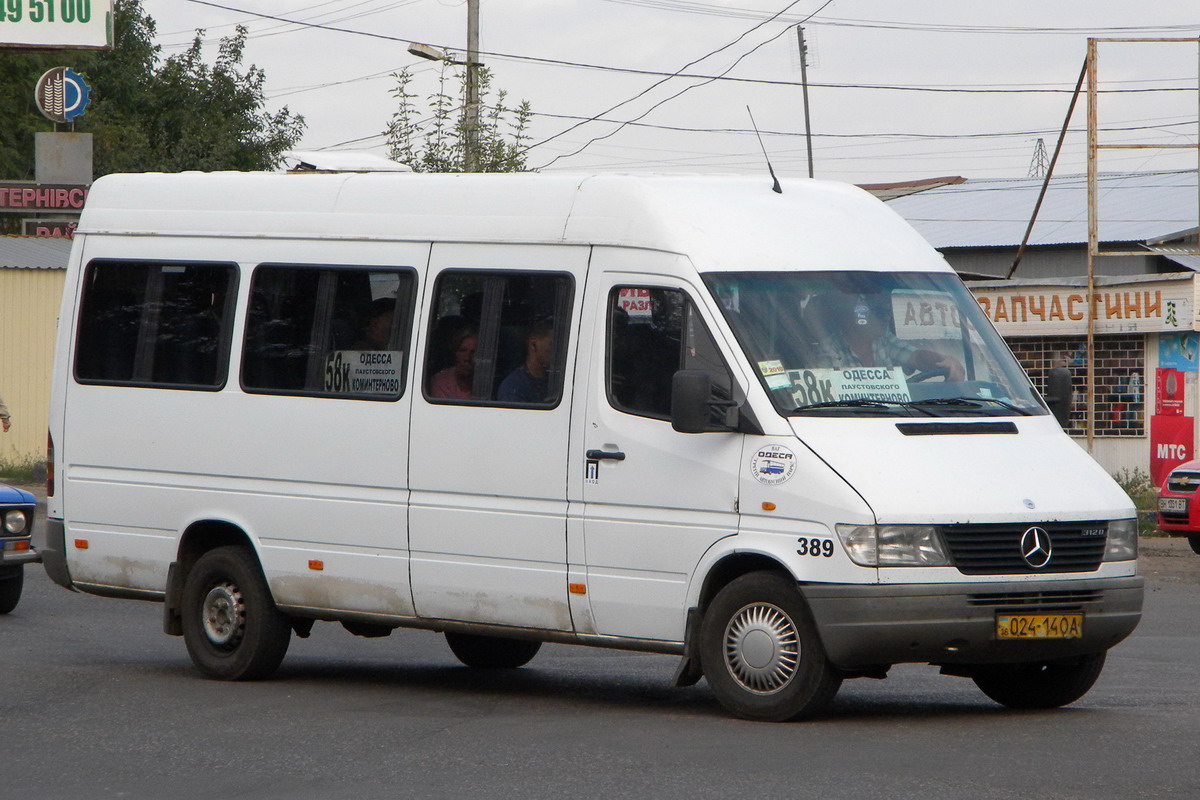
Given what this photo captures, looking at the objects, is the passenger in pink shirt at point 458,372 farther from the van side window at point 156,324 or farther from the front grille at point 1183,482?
the front grille at point 1183,482

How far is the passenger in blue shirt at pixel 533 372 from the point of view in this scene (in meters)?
9.14

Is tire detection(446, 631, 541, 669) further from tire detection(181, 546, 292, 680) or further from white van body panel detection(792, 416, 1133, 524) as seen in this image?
white van body panel detection(792, 416, 1133, 524)

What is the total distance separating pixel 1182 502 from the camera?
19375 mm

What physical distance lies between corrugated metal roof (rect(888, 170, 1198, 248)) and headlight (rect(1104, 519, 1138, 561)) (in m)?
25.2

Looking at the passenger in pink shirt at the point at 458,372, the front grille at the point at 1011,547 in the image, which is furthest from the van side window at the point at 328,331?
the front grille at the point at 1011,547

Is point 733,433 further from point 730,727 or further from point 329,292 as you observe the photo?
point 329,292

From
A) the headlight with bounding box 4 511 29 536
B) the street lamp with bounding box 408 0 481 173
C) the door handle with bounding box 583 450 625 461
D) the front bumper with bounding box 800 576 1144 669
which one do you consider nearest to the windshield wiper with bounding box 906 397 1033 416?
the front bumper with bounding box 800 576 1144 669

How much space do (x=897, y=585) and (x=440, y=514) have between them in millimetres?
2448

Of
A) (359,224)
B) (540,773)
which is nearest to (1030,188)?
(359,224)

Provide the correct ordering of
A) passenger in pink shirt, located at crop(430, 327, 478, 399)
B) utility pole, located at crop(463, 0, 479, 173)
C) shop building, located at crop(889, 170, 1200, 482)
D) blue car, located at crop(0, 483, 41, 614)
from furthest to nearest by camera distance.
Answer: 1. shop building, located at crop(889, 170, 1200, 482)
2. utility pole, located at crop(463, 0, 479, 173)
3. blue car, located at crop(0, 483, 41, 614)
4. passenger in pink shirt, located at crop(430, 327, 478, 399)

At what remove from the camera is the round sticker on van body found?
825cm

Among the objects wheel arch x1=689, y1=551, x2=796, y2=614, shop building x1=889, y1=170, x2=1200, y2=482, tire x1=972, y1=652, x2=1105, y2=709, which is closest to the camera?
wheel arch x1=689, y1=551, x2=796, y2=614

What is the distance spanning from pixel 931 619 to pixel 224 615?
13.5 feet

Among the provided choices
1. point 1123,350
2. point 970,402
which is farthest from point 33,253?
point 970,402
